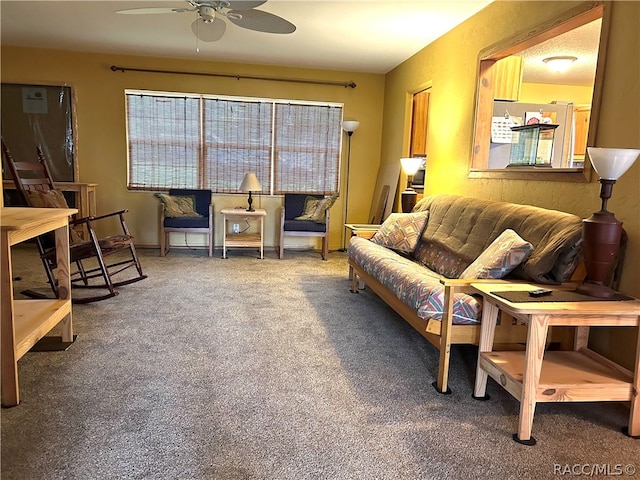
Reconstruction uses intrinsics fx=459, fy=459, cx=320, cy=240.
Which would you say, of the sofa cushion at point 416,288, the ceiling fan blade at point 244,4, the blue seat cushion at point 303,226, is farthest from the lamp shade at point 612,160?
the blue seat cushion at point 303,226

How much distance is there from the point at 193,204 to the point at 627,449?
483 centimetres

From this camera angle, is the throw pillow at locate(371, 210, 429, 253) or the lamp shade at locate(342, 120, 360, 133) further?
the lamp shade at locate(342, 120, 360, 133)

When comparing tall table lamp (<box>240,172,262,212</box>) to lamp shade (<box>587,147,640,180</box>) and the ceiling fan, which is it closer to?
the ceiling fan

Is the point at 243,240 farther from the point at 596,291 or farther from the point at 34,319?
the point at 596,291

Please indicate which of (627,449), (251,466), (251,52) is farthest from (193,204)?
(627,449)

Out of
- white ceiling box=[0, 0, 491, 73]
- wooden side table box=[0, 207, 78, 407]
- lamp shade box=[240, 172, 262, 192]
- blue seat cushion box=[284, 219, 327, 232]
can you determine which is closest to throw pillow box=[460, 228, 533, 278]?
white ceiling box=[0, 0, 491, 73]

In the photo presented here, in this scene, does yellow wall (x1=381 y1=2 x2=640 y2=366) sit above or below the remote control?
above

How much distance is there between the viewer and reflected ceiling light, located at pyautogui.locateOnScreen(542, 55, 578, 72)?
4.60m

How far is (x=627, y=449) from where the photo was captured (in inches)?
71.1

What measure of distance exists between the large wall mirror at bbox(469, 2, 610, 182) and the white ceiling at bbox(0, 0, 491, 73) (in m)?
0.58

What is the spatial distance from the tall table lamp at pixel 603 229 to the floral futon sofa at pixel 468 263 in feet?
0.77

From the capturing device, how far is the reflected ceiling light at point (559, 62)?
4.60 metres

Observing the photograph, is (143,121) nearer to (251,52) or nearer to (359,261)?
(251,52)

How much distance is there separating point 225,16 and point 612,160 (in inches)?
96.0
